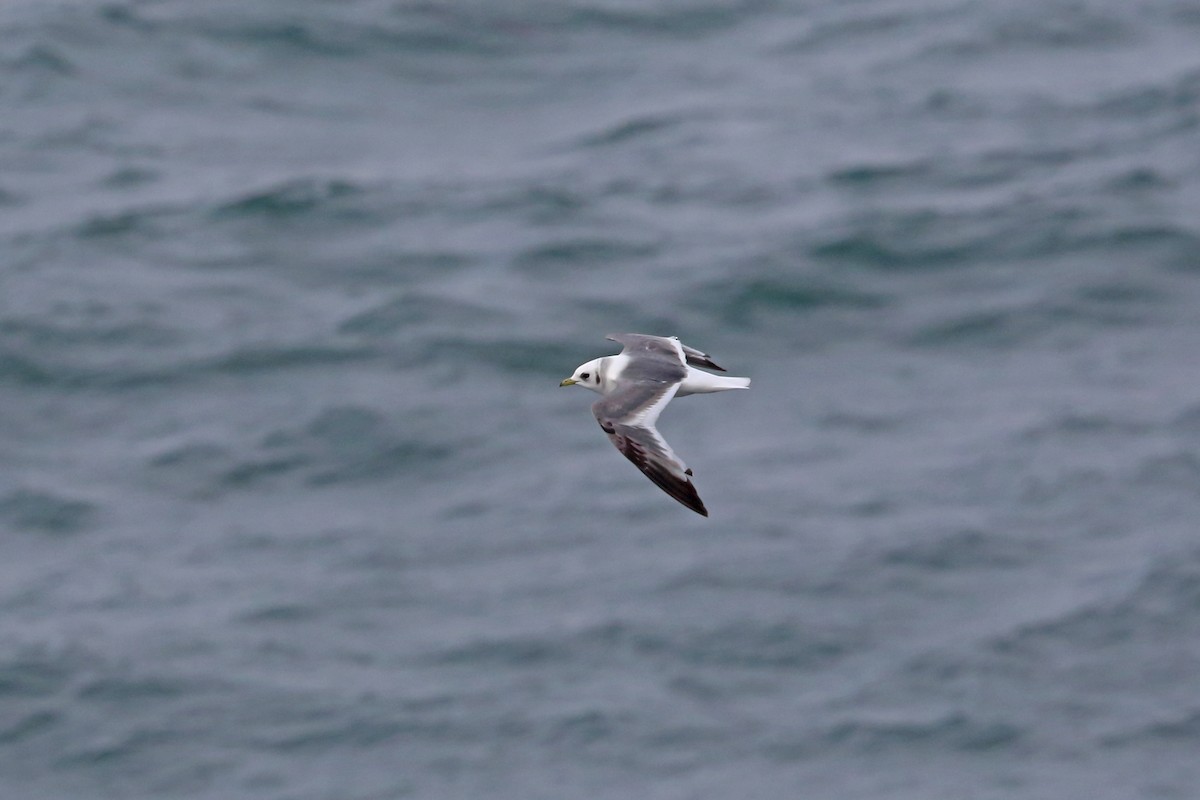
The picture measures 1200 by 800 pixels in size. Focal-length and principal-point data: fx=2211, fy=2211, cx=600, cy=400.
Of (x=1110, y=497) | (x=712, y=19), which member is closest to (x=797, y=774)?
(x=1110, y=497)

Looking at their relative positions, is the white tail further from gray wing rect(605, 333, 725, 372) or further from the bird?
gray wing rect(605, 333, 725, 372)

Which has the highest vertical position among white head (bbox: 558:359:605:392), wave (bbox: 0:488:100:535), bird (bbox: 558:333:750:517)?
bird (bbox: 558:333:750:517)

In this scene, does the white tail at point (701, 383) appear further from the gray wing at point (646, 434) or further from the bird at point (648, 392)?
the gray wing at point (646, 434)

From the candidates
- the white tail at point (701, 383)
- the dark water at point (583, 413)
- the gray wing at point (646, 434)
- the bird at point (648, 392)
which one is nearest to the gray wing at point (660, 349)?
the bird at point (648, 392)

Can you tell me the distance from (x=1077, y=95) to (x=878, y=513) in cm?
1126

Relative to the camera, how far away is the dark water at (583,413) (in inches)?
995

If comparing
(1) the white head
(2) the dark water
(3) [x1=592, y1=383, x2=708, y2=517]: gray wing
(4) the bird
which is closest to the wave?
(2) the dark water

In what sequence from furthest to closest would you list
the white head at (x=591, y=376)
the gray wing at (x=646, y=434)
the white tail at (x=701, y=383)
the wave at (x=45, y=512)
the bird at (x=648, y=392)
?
the wave at (x=45, y=512), the white head at (x=591, y=376), the white tail at (x=701, y=383), the bird at (x=648, y=392), the gray wing at (x=646, y=434)

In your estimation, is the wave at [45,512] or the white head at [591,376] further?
the wave at [45,512]

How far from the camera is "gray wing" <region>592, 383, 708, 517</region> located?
12500 millimetres

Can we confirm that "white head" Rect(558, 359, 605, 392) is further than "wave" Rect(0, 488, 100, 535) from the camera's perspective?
No

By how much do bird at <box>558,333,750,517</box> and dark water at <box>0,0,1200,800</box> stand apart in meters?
10.6

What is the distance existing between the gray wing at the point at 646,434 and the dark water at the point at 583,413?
38.1 ft

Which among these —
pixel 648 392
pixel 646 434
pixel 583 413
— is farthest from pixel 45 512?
pixel 646 434
